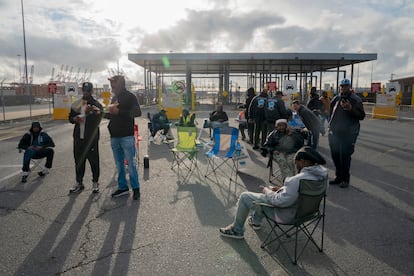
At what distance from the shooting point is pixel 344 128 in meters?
5.89

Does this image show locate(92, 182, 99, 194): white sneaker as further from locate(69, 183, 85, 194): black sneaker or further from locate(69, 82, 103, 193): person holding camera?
locate(69, 183, 85, 194): black sneaker

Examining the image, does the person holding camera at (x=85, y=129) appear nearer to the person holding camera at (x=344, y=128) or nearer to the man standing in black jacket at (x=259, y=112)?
the person holding camera at (x=344, y=128)

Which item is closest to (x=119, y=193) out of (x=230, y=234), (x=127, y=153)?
(x=127, y=153)

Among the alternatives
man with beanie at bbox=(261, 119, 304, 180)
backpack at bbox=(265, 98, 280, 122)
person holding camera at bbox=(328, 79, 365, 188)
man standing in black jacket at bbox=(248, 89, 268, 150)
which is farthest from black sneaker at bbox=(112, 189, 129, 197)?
man standing in black jacket at bbox=(248, 89, 268, 150)

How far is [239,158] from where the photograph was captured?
673 cm

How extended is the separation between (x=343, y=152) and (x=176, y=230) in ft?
11.7

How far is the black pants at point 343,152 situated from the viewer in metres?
5.93

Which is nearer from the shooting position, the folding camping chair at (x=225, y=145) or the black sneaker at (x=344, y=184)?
the black sneaker at (x=344, y=184)

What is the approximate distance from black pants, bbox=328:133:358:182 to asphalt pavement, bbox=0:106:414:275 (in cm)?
29

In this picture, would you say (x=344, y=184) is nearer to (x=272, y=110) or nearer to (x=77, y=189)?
(x=272, y=110)

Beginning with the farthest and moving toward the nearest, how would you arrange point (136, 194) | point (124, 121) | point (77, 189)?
point (77, 189)
point (136, 194)
point (124, 121)

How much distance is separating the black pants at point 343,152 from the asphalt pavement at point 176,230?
0.29 m

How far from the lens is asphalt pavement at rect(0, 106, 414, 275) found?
3.29 m

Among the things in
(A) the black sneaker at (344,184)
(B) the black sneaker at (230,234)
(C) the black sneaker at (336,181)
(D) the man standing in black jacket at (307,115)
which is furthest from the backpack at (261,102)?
(B) the black sneaker at (230,234)
